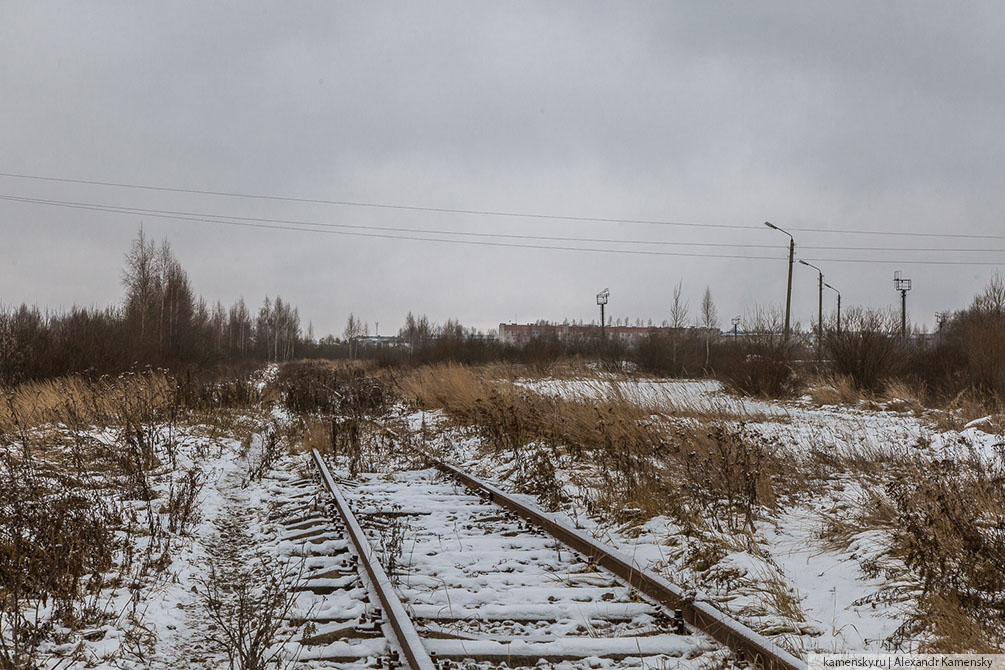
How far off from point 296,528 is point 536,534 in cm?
228

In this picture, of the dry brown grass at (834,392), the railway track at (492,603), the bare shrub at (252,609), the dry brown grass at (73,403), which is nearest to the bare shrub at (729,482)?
the railway track at (492,603)

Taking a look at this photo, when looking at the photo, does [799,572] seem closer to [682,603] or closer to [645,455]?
[682,603]

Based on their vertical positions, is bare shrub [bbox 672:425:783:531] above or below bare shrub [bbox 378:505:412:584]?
above

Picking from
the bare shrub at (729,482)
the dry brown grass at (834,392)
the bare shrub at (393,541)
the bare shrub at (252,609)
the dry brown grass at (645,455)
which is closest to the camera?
the bare shrub at (252,609)

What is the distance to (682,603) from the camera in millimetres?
3898

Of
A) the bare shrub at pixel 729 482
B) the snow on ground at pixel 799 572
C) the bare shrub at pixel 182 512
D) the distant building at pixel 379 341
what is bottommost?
the bare shrub at pixel 182 512

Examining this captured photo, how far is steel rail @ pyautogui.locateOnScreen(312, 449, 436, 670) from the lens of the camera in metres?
3.18

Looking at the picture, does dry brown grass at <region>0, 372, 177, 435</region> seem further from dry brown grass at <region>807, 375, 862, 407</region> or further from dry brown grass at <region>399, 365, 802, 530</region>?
dry brown grass at <region>807, 375, 862, 407</region>

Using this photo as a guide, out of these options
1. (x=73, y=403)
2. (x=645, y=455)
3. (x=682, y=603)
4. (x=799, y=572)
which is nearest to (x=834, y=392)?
(x=645, y=455)

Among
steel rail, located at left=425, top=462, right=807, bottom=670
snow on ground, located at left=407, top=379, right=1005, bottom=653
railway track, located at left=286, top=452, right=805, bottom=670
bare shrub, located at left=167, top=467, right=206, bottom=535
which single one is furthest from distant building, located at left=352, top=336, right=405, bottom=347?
steel rail, located at left=425, top=462, right=807, bottom=670

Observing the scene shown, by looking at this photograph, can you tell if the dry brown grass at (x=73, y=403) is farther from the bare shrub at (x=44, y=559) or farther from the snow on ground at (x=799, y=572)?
the snow on ground at (x=799, y=572)

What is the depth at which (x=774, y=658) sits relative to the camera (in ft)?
10.5

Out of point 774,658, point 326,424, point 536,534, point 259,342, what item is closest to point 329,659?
point 774,658

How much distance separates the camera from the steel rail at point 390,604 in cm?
318
